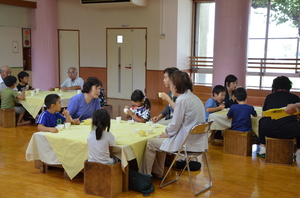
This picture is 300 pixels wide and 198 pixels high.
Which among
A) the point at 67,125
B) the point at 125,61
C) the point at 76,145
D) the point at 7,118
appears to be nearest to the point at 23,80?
the point at 7,118

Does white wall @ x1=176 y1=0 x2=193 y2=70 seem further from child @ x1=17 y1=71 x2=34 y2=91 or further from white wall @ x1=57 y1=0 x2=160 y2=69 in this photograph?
child @ x1=17 y1=71 x2=34 y2=91

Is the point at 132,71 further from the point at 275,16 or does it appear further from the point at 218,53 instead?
the point at 275,16

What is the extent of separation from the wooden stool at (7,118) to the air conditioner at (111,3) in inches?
197

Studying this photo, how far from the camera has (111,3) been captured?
1101cm

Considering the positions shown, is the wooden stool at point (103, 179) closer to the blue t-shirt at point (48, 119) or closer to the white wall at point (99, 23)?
the blue t-shirt at point (48, 119)

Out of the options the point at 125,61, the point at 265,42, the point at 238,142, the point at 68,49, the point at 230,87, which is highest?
the point at 265,42

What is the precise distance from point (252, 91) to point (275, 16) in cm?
235

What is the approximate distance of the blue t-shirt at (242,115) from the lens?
549 cm

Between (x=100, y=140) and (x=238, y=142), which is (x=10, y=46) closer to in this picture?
(x=238, y=142)

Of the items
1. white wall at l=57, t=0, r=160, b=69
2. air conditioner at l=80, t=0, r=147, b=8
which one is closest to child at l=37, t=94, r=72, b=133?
air conditioner at l=80, t=0, r=147, b=8

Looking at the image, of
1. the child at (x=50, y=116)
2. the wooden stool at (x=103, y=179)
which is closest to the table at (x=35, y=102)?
the child at (x=50, y=116)

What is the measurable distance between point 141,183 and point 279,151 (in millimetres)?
2269

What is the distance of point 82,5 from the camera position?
1177 cm

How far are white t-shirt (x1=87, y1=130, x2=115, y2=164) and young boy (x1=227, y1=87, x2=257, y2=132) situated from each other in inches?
94.9
